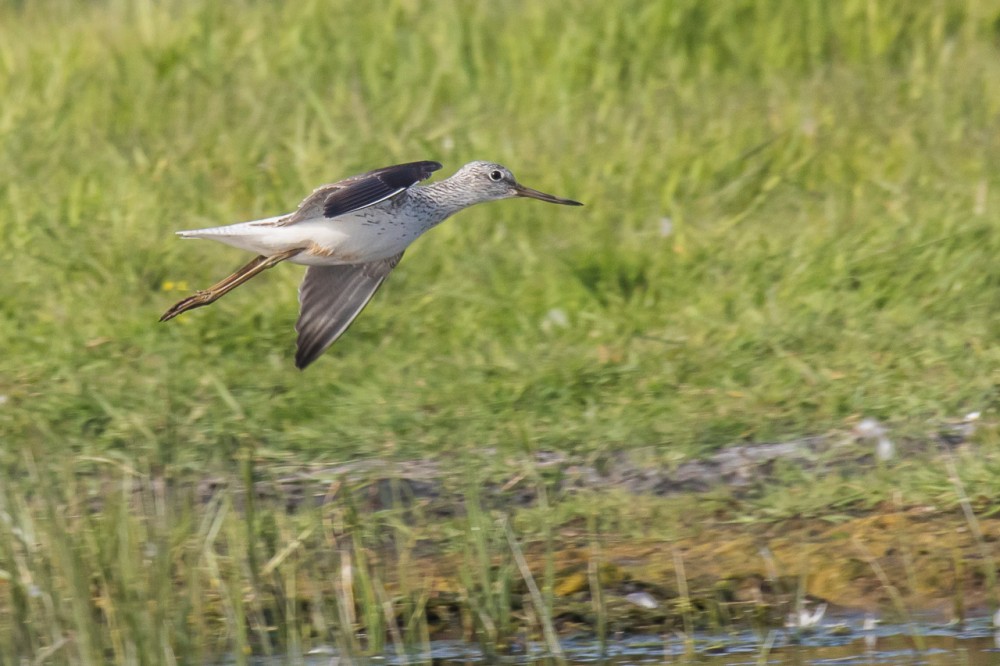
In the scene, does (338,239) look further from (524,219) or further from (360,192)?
(524,219)

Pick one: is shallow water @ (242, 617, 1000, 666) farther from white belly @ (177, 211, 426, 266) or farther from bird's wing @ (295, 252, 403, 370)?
white belly @ (177, 211, 426, 266)

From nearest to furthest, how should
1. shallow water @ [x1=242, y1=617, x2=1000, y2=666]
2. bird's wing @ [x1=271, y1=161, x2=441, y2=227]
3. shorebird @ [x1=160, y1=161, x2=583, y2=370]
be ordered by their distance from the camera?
A: shallow water @ [x1=242, y1=617, x2=1000, y2=666], bird's wing @ [x1=271, y1=161, x2=441, y2=227], shorebird @ [x1=160, y1=161, x2=583, y2=370]

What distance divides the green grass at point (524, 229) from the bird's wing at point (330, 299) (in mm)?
421

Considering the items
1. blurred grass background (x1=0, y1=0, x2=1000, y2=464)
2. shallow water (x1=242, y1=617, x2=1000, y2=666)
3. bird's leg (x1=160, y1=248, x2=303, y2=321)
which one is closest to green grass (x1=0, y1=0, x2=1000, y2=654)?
blurred grass background (x1=0, y1=0, x2=1000, y2=464)

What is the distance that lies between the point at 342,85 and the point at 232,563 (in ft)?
12.6

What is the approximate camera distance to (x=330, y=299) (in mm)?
5199

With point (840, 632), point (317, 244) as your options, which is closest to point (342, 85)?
point (317, 244)

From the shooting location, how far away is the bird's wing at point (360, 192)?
4.62 meters

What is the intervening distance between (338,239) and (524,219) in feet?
6.56

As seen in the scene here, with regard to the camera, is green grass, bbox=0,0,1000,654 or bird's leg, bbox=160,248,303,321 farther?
green grass, bbox=0,0,1000,654

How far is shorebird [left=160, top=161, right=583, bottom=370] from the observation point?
15.8 ft

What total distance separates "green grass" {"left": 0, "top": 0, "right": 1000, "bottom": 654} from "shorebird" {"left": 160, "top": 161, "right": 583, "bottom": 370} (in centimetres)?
46

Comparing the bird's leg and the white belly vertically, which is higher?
the white belly

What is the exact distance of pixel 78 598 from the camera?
3.64 meters
